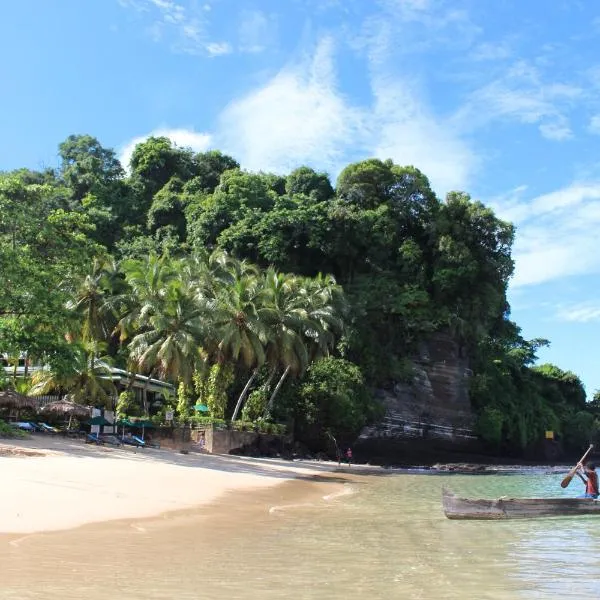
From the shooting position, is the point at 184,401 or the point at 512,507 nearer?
the point at 512,507

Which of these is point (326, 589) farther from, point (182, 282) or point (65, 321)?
point (182, 282)

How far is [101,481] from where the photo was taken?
15969 millimetres

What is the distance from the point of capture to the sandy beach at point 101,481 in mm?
11295

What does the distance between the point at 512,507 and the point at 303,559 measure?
24.7 feet

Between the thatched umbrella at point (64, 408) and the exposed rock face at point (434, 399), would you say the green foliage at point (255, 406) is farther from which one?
the thatched umbrella at point (64, 408)

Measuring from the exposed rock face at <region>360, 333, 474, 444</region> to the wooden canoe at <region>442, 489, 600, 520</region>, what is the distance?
108 feet

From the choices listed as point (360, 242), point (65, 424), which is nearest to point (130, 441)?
point (65, 424)

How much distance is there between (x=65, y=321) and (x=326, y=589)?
19318mm

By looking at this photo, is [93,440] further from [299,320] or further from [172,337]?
[299,320]

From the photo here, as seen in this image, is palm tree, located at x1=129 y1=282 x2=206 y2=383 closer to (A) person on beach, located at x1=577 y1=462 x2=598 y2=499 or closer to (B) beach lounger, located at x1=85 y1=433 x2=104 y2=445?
(B) beach lounger, located at x1=85 y1=433 x2=104 y2=445

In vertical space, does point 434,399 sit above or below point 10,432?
above

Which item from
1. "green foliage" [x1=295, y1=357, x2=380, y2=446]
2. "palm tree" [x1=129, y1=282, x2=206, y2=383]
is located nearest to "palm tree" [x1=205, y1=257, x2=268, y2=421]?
"palm tree" [x1=129, y1=282, x2=206, y2=383]

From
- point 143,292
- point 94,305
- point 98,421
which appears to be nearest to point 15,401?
point 98,421

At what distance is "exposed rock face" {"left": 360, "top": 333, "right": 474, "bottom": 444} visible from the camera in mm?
49094
